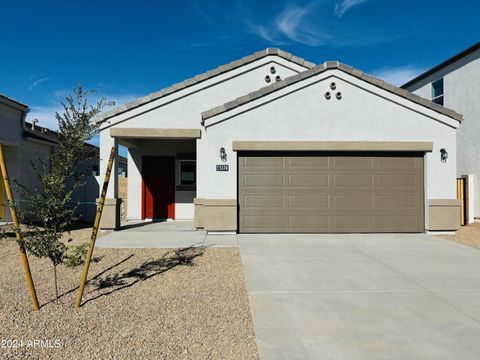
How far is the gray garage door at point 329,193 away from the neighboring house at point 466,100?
417 cm

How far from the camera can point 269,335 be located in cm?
386

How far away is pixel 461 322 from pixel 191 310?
3.41m

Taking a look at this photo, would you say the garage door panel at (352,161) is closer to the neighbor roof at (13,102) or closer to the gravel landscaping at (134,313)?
the gravel landscaping at (134,313)

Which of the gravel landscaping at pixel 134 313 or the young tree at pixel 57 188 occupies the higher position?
the young tree at pixel 57 188

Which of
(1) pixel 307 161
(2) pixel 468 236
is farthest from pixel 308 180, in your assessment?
(2) pixel 468 236

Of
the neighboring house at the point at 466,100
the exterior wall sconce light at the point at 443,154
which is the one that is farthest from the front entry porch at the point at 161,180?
the neighboring house at the point at 466,100

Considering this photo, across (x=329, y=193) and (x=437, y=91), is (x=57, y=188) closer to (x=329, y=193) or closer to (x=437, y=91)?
(x=329, y=193)

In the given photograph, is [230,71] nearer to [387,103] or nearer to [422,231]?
[387,103]

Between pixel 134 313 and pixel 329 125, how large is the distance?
791 cm

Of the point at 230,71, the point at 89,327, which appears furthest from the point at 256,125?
the point at 89,327

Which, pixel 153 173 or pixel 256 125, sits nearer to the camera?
pixel 256 125

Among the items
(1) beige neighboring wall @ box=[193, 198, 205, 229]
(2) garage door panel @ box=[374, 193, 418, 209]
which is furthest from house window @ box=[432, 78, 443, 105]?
(1) beige neighboring wall @ box=[193, 198, 205, 229]

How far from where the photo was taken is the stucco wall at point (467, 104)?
13.5 m

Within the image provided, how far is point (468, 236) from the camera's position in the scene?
10250 mm
